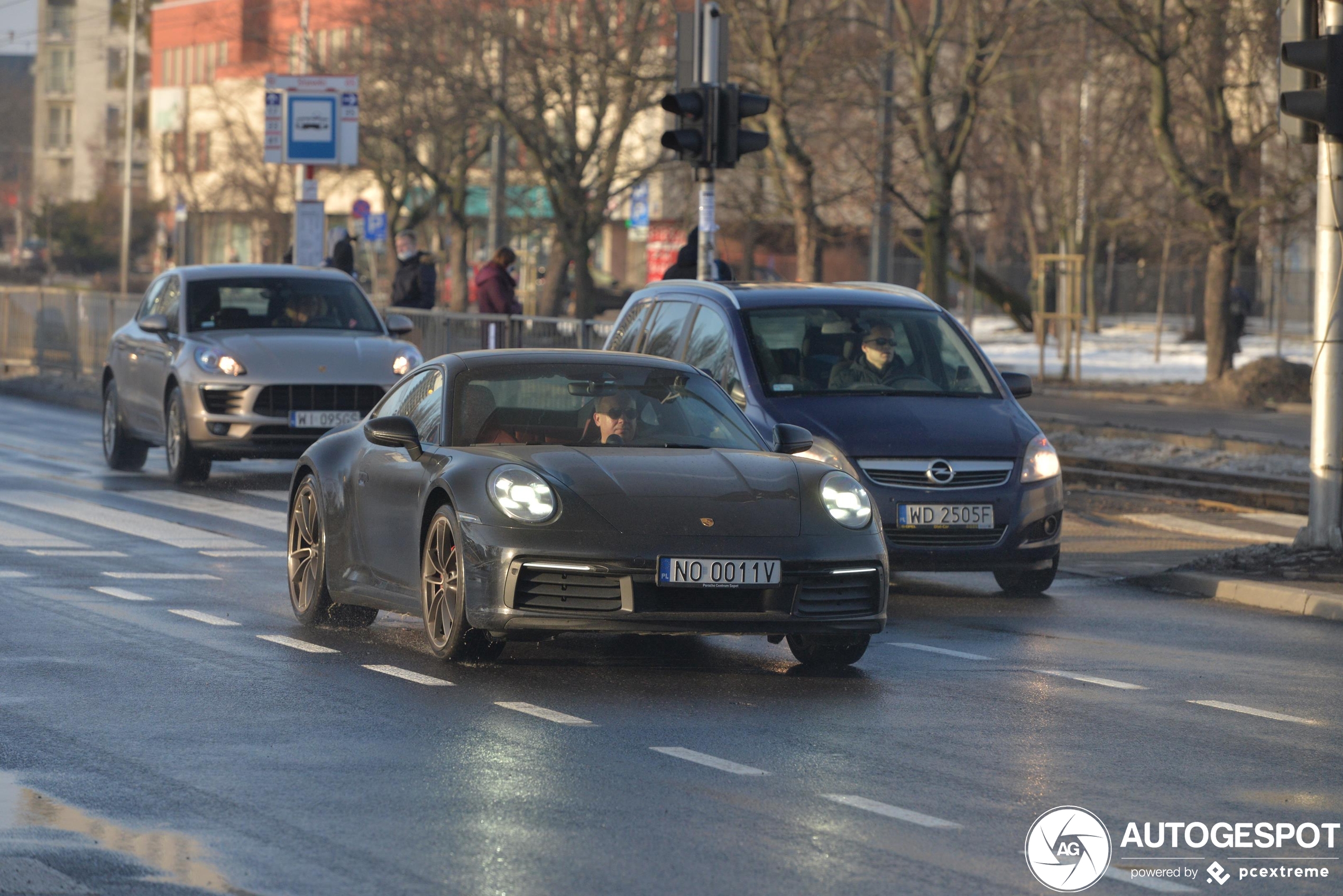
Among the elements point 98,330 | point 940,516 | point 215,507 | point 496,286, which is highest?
point 496,286

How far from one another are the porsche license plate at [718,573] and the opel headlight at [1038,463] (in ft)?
11.8

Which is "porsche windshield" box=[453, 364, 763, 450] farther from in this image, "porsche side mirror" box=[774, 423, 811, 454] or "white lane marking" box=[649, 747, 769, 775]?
"white lane marking" box=[649, 747, 769, 775]

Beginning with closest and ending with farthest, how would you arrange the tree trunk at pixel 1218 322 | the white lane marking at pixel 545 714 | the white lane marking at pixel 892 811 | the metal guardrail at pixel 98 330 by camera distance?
the white lane marking at pixel 892 811, the white lane marking at pixel 545 714, the metal guardrail at pixel 98 330, the tree trunk at pixel 1218 322

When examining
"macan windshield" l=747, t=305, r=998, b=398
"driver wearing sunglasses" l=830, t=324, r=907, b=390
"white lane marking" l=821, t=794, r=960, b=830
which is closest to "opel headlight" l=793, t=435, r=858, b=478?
"macan windshield" l=747, t=305, r=998, b=398

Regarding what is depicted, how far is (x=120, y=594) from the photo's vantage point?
11.3 meters

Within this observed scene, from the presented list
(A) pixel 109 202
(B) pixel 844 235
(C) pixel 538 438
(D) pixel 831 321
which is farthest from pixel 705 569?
(A) pixel 109 202

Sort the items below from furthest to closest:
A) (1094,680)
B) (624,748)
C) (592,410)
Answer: (592,410) → (1094,680) → (624,748)

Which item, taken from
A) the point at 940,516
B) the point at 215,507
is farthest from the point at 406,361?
the point at 940,516

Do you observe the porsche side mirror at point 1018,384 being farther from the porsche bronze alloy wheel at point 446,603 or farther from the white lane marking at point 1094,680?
the porsche bronze alloy wheel at point 446,603

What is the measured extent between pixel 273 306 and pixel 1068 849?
1405cm

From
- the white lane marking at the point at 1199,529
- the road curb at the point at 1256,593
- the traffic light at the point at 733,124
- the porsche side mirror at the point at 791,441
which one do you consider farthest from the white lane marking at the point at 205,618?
the traffic light at the point at 733,124

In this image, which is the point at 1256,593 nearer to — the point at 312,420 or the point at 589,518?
the point at 589,518

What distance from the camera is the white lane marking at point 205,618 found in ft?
34.0

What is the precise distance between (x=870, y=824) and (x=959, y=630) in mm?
4644
